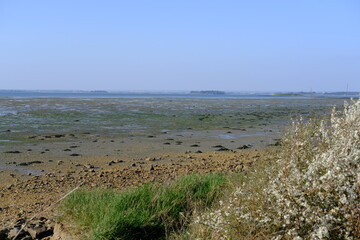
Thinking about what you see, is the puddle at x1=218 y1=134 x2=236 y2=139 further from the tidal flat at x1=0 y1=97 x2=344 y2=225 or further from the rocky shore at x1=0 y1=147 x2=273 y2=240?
the rocky shore at x1=0 y1=147 x2=273 y2=240

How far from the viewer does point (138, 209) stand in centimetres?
678

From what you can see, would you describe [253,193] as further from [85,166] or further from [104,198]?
[85,166]

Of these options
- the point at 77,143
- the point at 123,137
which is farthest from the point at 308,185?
the point at 123,137

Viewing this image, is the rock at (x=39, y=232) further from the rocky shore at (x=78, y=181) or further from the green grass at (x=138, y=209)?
the green grass at (x=138, y=209)

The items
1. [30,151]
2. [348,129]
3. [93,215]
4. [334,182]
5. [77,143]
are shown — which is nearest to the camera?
[334,182]

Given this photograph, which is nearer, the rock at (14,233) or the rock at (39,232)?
the rock at (14,233)

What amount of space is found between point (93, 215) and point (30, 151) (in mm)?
9368

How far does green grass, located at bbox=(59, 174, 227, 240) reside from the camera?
20.1 feet

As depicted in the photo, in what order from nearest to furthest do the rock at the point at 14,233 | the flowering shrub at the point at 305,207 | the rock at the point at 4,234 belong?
1. the flowering shrub at the point at 305,207
2. the rock at the point at 14,233
3. the rock at the point at 4,234

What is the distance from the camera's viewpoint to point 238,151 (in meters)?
15.6

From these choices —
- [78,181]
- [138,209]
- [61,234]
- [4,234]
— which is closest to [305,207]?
[138,209]

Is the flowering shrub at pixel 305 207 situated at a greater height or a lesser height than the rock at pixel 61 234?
greater

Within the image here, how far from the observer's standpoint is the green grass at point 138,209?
6125mm

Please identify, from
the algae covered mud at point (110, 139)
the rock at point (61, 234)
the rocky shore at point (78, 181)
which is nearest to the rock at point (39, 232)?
the rocky shore at point (78, 181)
